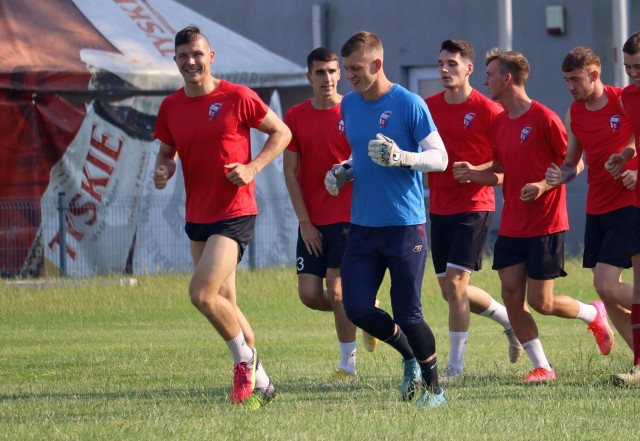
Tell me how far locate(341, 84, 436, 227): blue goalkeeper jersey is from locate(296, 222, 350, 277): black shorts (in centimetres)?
182

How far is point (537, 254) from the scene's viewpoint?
9555mm

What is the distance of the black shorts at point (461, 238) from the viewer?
10016mm

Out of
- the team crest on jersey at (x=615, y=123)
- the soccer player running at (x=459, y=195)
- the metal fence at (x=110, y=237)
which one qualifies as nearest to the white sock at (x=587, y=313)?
the soccer player running at (x=459, y=195)

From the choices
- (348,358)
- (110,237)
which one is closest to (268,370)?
(348,358)

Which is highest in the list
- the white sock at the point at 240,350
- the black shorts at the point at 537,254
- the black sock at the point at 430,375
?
the black shorts at the point at 537,254

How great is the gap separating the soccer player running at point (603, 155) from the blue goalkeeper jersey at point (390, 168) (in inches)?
64.5

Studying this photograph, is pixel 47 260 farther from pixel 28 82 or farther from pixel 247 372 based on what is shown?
pixel 247 372

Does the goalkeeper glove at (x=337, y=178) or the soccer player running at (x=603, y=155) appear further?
the soccer player running at (x=603, y=155)

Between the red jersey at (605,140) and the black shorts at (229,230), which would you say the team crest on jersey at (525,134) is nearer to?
the red jersey at (605,140)

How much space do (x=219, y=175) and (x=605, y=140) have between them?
282 cm

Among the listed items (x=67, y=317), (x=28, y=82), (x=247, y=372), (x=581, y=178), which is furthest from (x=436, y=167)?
(x=581, y=178)

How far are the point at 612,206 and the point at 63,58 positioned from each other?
10.9 meters

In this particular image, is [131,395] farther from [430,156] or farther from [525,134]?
[525,134]

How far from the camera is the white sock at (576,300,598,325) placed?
10.4 m
